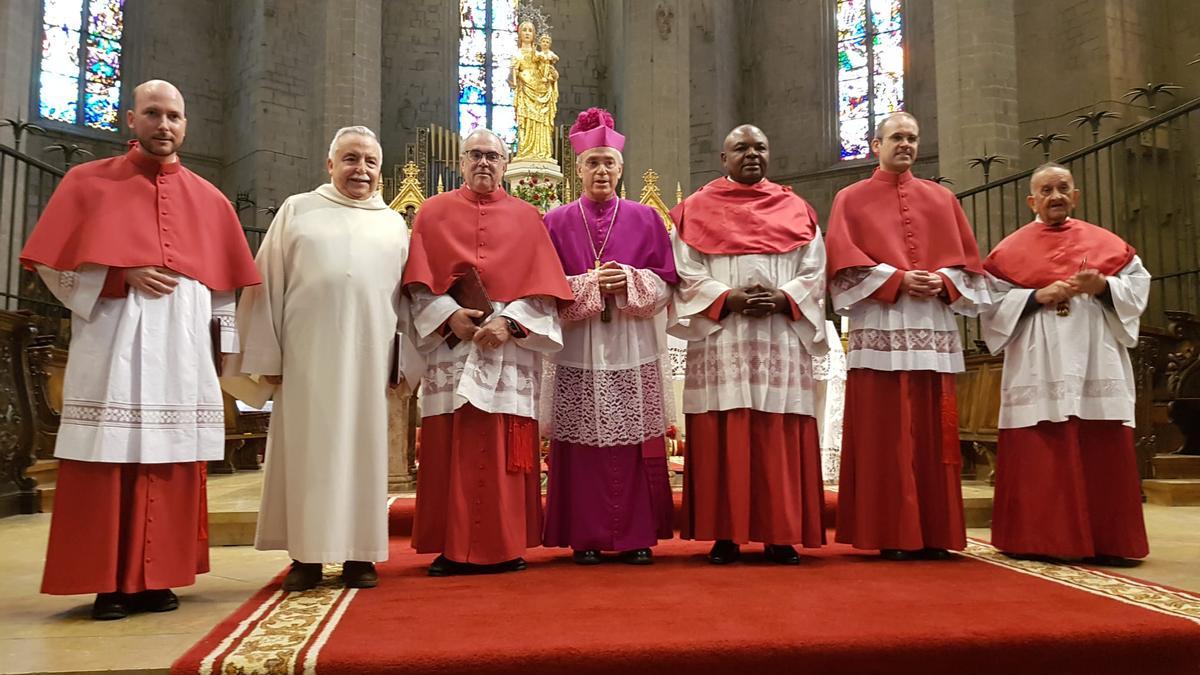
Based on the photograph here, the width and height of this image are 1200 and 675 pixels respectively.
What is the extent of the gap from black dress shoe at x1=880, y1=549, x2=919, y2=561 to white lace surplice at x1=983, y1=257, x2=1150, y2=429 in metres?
0.77

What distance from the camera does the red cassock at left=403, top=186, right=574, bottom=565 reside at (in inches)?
162

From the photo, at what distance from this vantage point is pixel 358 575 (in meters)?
3.83

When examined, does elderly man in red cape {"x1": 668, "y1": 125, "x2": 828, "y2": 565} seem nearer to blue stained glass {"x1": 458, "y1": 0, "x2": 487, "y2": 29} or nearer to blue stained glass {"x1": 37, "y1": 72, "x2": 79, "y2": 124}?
blue stained glass {"x1": 37, "y1": 72, "x2": 79, "y2": 124}

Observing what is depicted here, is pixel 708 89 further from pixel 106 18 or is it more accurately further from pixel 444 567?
pixel 444 567

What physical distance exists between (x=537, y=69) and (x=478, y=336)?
919cm

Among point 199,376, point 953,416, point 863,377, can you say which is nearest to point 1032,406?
point 953,416

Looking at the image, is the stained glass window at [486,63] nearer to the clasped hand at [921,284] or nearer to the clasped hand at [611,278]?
the clasped hand at [611,278]

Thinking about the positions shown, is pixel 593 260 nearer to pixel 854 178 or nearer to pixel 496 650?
pixel 496 650

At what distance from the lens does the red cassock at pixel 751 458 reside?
14.0ft

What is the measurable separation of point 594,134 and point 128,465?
242cm

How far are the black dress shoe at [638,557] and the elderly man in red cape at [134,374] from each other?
69.4 inches

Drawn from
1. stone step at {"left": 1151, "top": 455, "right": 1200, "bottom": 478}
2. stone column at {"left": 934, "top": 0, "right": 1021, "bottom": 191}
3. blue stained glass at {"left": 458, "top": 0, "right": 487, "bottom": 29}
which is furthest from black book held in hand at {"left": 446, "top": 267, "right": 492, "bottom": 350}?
blue stained glass at {"left": 458, "top": 0, "right": 487, "bottom": 29}

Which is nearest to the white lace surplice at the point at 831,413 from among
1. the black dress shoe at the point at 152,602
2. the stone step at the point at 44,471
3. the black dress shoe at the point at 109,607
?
the black dress shoe at the point at 152,602

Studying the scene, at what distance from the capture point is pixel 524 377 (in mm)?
4281
